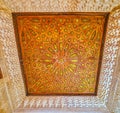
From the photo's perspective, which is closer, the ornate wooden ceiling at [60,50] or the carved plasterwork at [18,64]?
the carved plasterwork at [18,64]

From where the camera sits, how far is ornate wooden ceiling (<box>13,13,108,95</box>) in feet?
3.53

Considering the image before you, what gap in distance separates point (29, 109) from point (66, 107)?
1.13 ft

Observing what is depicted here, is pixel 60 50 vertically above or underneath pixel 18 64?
above

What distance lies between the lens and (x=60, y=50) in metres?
1.22

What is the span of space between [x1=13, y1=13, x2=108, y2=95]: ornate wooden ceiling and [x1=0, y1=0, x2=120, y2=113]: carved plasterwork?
0.05 m

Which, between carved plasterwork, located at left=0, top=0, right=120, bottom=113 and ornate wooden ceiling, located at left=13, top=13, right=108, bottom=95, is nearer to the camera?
carved plasterwork, located at left=0, top=0, right=120, bottom=113

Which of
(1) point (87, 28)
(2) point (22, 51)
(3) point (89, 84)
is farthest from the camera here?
(3) point (89, 84)

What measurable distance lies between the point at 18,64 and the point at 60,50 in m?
0.37

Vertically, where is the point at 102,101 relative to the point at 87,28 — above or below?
below

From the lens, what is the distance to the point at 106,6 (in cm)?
97

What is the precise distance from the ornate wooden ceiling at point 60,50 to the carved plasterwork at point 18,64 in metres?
0.05

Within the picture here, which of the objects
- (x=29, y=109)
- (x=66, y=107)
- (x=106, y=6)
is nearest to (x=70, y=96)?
(x=66, y=107)

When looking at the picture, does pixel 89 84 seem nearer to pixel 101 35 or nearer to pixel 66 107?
pixel 66 107

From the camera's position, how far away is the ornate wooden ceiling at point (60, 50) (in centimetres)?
108
